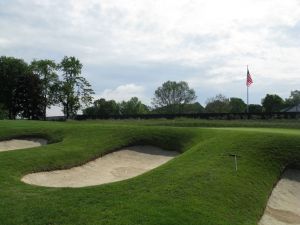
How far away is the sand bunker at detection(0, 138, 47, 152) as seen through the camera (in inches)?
1080

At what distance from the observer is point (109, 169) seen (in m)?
21.9

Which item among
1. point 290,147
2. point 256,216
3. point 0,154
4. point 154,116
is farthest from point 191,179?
point 154,116

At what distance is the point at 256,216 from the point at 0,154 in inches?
471

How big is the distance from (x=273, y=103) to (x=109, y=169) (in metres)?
111

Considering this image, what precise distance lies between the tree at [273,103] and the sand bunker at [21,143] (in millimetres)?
103894

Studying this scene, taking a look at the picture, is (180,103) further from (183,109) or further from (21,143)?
(21,143)

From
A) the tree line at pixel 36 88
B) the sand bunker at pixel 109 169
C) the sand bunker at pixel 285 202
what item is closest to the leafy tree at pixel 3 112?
the tree line at pixel 36 88

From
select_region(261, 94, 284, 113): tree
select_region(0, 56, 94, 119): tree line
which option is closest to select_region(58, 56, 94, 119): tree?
select_region(0, 56, 94, 119): tree line

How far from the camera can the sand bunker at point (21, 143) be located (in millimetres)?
27438

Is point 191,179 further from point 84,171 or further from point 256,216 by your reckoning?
point 84,171

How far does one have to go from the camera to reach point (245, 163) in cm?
2019

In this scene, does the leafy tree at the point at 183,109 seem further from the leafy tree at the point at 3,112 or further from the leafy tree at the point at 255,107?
the leafy tree at the point at 3,112

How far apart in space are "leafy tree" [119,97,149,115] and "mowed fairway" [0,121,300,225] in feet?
382

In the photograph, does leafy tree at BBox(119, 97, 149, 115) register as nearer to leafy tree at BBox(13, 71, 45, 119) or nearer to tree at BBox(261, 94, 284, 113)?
tree at BBox(261, 94, 284, 113)
